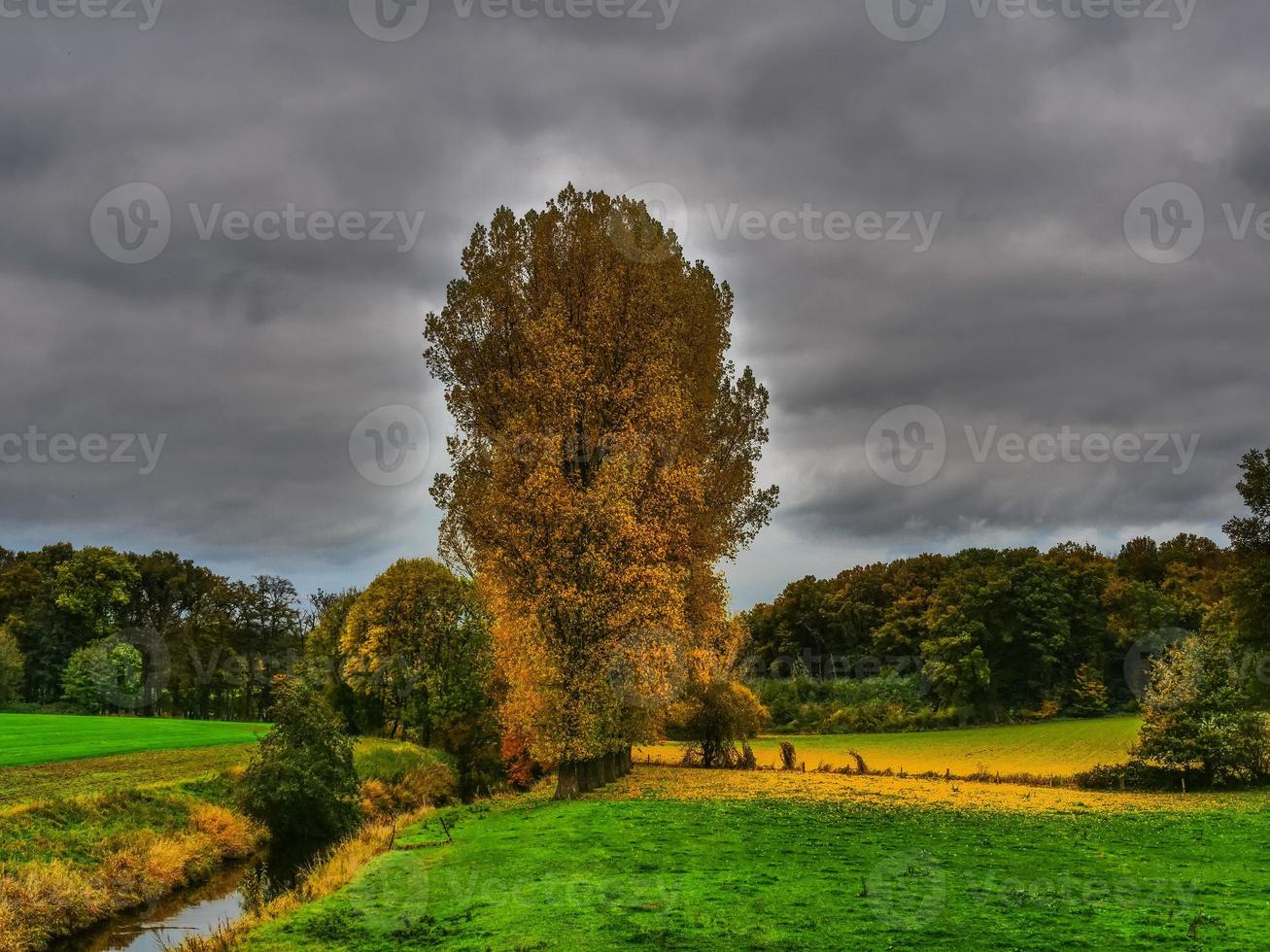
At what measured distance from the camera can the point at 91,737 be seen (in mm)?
49719

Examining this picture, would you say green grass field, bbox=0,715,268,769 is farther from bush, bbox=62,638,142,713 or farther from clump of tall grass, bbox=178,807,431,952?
bush, bbox=62,638,142,713

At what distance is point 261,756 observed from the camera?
32.0 m

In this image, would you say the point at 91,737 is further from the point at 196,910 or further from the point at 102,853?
the point at 196,910

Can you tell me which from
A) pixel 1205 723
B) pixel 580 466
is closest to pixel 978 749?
pixel 1205 723

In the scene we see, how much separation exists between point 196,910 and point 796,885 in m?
16.0

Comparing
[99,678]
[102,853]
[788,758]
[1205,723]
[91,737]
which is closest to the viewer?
[102,853]

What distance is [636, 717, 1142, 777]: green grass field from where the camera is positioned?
181 feet

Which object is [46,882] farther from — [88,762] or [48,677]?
[48,677]

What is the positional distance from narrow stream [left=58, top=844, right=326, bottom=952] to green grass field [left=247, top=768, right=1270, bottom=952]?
12.9 feet

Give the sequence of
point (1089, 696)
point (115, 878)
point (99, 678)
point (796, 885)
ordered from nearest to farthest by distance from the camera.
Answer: point (796, 885), point (115, 878), point (1089, 696), point (99, 678)

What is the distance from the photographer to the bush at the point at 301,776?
30922mm

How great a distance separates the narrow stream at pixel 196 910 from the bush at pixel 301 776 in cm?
206

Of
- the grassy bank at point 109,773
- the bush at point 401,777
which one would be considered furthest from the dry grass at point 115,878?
the bush at point 401,777

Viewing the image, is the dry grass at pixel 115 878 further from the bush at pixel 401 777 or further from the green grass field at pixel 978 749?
the green grass field at pixel 978 749
